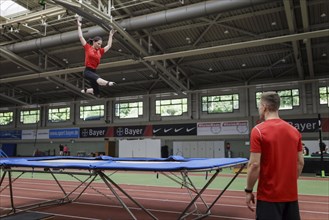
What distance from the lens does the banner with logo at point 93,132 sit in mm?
25375

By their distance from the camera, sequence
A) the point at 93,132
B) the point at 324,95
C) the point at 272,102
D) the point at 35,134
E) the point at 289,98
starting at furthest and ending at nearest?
1. the point at 35,134
2. the point at 93,132
3. the point at 289,98
4. the point at 324,95
5. the point at 272,102

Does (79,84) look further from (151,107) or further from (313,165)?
(313,165)

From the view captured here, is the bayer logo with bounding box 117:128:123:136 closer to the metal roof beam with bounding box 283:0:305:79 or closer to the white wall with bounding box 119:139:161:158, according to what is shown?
the white wall with bounding box 119:139:161:158

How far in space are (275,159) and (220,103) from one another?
1974 cm

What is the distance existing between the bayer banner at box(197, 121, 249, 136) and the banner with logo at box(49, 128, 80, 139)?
11.3m

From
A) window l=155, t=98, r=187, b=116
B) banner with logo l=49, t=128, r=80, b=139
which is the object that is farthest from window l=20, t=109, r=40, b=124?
window l=155, t=98, r=187, b=116

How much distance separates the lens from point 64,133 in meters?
26.8

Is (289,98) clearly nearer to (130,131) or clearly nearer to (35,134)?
(130,131)

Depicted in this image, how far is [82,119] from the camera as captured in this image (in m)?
26.7

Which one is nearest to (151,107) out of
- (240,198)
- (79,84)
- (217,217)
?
(79,84)

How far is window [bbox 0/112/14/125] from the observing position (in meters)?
30.2

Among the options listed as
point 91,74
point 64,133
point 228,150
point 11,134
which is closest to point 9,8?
→ point 91,74

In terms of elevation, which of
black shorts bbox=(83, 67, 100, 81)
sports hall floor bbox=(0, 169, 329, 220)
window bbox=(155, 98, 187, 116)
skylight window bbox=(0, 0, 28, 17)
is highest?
skylight window bbox=(0, 0, 28, 17)

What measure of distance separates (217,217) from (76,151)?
22.7 meters
